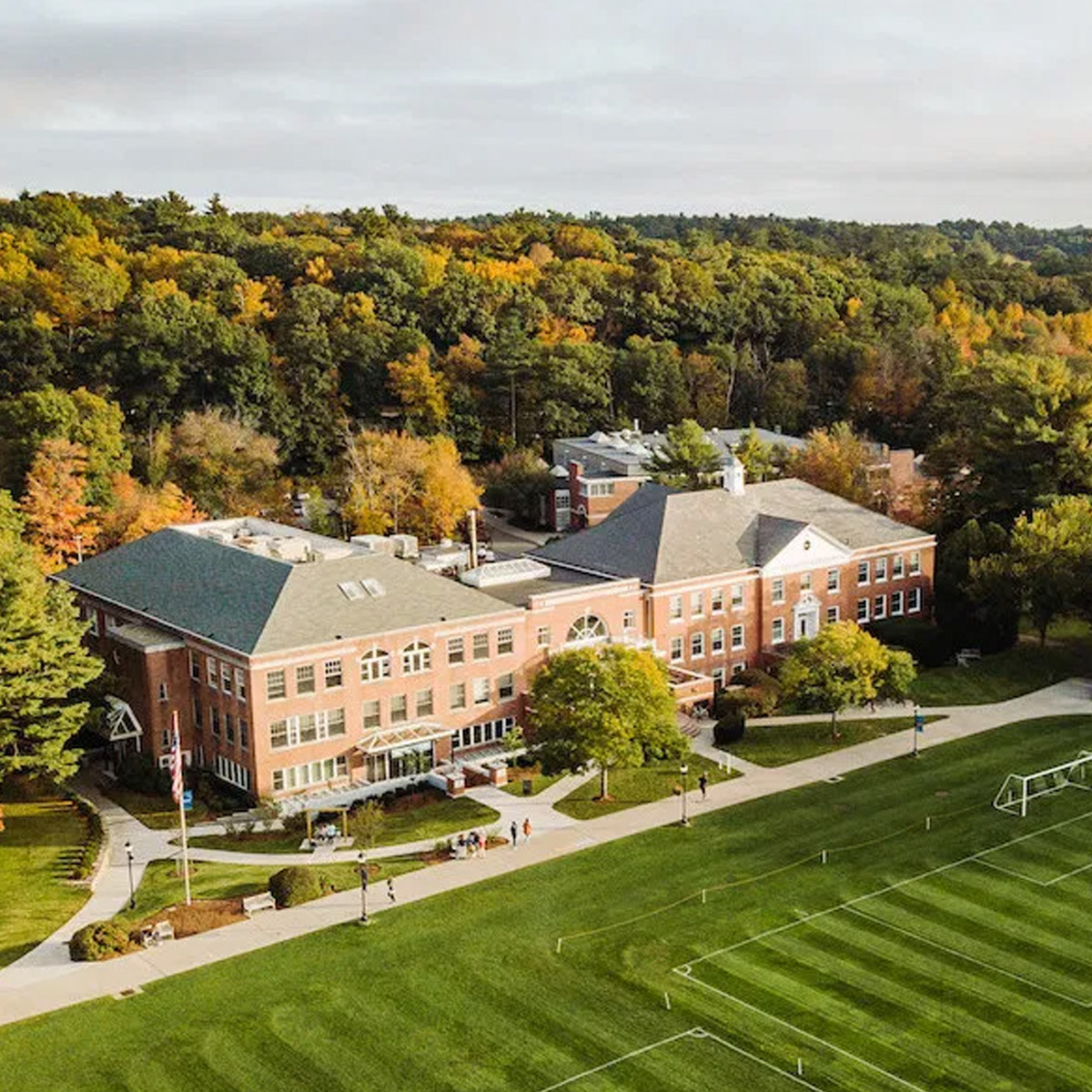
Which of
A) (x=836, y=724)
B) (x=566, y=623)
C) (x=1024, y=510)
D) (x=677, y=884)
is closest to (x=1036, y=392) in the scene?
(x=1024, y=510)

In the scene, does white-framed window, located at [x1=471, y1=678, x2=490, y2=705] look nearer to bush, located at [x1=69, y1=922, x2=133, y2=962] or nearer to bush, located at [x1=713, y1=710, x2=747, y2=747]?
Result: bush, located at [x1=713, y1=710, x2=747, y2=747]

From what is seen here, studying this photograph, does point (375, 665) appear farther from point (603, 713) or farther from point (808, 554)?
point (808, 554)

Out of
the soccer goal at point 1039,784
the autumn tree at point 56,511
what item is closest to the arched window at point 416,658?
the soccer goal at point 1039,784

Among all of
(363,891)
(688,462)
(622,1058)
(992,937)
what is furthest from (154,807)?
(688,462)

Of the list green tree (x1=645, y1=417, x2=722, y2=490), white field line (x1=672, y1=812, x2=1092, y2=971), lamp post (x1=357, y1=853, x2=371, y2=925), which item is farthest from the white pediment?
lamp post (x1=357, y1=853, x2=371, y2=925)

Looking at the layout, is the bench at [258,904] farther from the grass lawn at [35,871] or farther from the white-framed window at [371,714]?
the white-framed window at [371,714]
